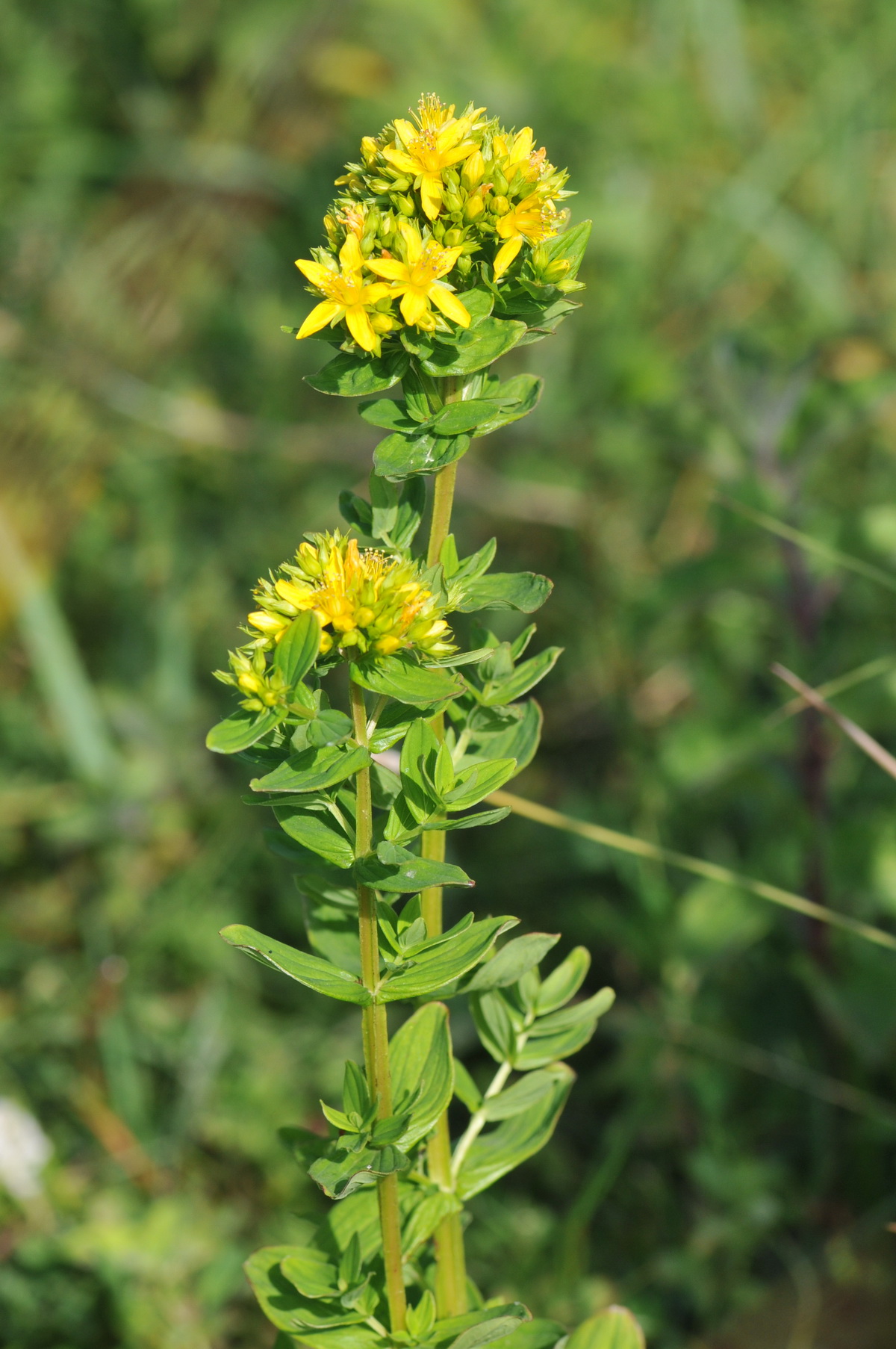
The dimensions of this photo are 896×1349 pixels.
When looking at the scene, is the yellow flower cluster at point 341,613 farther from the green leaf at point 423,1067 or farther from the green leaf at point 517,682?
the green leaf at point 423,1067

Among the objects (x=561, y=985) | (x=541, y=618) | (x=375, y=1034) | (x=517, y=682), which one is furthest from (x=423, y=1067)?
(x=541, y=618)

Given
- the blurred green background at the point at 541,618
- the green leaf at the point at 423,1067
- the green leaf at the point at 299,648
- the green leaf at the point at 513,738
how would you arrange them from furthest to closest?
1. the blurred green background at the point at 541,618
2. the green leaf at the point at 513,738
3. the green leaf at the point at 423,1067
4. the green leaf at the point at 299,648

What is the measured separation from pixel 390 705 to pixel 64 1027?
1317 mm

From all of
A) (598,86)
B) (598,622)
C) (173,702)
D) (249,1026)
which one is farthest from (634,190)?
(249,1026)

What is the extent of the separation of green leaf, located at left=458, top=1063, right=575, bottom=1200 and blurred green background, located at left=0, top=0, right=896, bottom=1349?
1.43 feet

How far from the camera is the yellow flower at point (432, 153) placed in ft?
2.67

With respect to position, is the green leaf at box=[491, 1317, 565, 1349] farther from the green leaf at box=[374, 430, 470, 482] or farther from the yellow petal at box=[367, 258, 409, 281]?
the yellow petal at box=[367, 258, 409, 281]

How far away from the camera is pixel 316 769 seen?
0.80 meters

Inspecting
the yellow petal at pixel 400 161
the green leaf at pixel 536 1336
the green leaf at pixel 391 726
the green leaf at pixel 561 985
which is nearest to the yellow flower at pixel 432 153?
the yellow petal at pixel 400 161

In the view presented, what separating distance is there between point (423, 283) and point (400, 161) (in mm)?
95

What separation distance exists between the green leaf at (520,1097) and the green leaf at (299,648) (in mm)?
477

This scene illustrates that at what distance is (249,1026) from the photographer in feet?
6.43

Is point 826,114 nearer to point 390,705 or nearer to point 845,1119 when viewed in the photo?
point 845,1119

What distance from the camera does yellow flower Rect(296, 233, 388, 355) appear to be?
0.79 m
